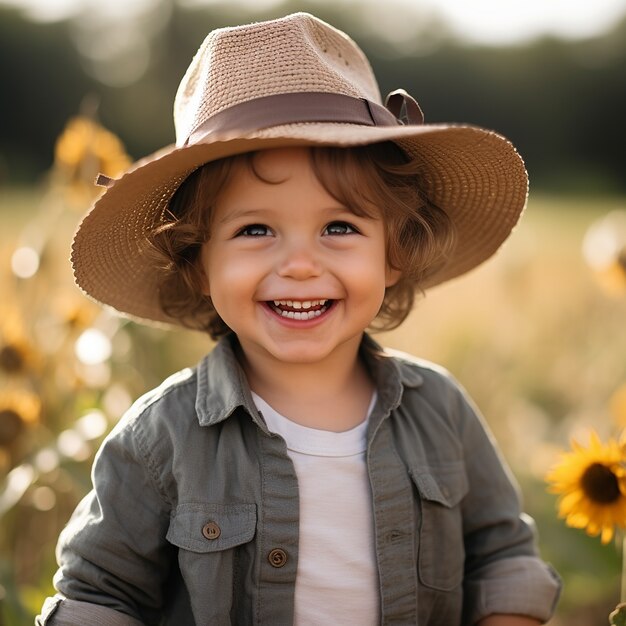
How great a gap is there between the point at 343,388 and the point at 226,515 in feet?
1.17

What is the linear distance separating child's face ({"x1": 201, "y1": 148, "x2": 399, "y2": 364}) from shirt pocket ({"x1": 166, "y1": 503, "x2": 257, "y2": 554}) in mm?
272

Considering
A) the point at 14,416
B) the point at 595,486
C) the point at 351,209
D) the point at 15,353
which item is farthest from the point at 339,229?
the point at 15,353

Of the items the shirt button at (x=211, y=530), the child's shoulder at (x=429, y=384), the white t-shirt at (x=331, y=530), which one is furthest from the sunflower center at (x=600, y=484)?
the shirt button at (x=211, y=530)

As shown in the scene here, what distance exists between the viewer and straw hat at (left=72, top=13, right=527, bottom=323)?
4.91 ft

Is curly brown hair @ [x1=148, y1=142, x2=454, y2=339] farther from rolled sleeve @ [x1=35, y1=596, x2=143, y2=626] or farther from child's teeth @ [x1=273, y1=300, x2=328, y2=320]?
rolled sleeve @ [x1=35, y1=596, x2=143, y2=626]

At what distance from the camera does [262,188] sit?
5.09 feet

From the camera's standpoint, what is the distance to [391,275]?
1815 millimetres

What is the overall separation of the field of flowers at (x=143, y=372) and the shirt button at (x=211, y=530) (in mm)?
594

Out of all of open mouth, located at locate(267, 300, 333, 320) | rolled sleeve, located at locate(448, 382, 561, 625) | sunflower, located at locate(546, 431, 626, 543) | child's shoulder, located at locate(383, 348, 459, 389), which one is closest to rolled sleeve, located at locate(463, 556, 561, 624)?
rolled sleeve, located at locate(448, 382, 561, 625)

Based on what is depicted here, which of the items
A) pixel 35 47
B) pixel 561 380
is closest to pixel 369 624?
pixel 561 380

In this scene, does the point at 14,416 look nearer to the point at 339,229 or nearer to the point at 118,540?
the point at 118,540

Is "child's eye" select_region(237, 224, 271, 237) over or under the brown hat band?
under

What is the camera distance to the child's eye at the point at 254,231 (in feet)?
5.20

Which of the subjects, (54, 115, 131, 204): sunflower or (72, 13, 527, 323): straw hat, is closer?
(72, 13, 527, 323): straw hat
